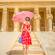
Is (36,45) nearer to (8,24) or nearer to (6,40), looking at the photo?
(6,40)

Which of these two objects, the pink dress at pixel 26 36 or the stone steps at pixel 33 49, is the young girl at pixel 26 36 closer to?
the pink dress at pixel 26 36

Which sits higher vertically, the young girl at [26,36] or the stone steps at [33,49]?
the young girl at [26,36]

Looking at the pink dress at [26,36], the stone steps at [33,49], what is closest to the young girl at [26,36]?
→ the pink dress at [26,36]

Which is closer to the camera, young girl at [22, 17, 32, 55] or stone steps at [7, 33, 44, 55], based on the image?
young girl at [22, 17, 32, 55]

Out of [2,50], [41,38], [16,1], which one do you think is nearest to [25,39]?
[2,50]

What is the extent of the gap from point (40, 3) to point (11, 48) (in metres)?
11.6

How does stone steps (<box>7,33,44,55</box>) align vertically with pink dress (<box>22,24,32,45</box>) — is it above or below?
below

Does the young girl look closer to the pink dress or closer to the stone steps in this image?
the pink dress

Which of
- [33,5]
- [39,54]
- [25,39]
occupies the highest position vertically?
[33,5]

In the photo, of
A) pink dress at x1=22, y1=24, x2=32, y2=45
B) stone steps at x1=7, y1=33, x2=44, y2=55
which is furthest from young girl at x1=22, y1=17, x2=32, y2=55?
stone steps at x1=7, y1=33, x2=44, y2=55

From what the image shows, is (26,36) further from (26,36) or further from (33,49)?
(33,49)

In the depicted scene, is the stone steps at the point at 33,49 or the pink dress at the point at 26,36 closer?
the pink dress at the point at 26,36

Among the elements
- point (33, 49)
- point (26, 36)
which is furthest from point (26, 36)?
point (33, 49)

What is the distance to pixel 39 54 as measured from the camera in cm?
930
